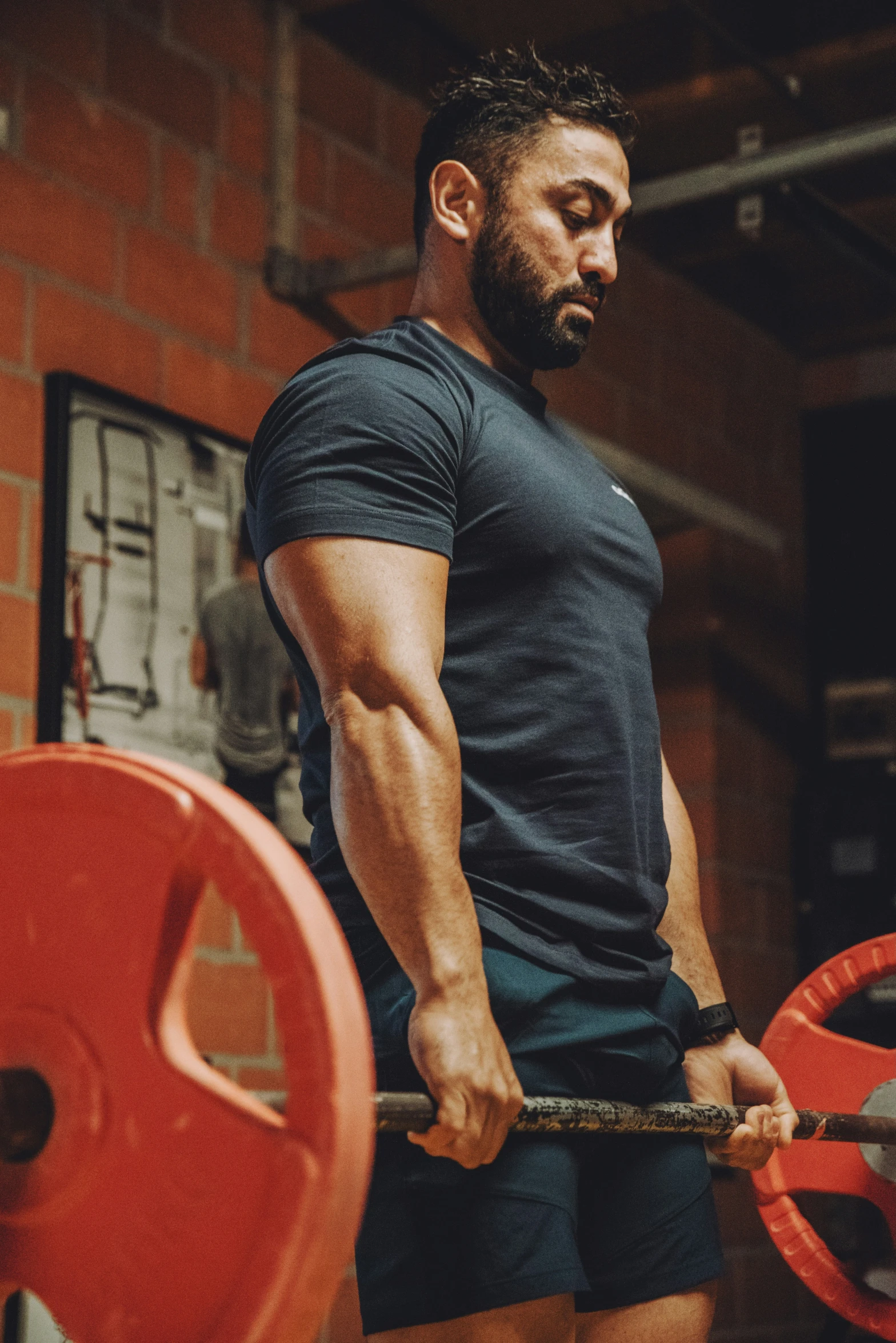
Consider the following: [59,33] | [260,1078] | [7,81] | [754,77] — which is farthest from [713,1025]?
[754,77]

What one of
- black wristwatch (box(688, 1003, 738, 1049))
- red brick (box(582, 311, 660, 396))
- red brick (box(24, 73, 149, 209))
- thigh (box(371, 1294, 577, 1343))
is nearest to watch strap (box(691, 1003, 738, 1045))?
black wristwatch (box(688, 1003, 738, 1049))

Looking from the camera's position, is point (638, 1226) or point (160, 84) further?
point (160, 84)

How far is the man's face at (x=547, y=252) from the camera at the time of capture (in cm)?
157

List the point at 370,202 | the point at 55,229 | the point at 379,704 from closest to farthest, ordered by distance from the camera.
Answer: the point at 379,704 < the point at 55,229 < the point at 370,202

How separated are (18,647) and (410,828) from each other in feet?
4.72

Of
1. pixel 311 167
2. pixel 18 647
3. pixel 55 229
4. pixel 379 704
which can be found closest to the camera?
pixel 379 704

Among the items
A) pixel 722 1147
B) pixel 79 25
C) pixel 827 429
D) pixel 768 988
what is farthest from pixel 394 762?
pixel 827 429

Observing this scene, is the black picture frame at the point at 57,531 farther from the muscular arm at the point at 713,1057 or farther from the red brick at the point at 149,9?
the muscular arm at the point at 713,1057

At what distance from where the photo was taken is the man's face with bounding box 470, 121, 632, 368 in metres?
1.57

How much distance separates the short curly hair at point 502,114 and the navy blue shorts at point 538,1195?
2.49 ft

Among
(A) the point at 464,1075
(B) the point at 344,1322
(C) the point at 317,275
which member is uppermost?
(C) the point at 317,275

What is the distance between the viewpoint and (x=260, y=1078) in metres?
2.90

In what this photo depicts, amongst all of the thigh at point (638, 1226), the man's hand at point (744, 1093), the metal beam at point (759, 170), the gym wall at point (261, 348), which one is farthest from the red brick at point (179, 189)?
the thigh at point (638, 1226)

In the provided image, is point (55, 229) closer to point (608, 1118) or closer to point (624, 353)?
point (624, 353)
